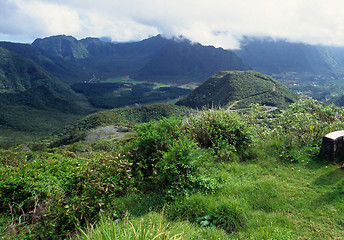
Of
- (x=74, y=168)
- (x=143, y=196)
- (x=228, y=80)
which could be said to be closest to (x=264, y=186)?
(x=143, y=196)

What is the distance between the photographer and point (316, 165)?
504 centimetres

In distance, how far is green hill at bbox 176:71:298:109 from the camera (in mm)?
82875

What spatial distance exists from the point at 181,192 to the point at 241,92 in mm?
96369

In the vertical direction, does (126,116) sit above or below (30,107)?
below

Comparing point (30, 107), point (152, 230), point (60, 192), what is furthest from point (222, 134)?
point (30, 107)

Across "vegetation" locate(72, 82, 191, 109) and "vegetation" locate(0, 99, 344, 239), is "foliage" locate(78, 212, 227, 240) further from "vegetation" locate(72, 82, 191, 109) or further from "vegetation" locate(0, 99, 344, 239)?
"vegetation" locate(72, 82, 191, 109)

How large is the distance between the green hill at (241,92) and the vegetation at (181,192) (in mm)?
68523

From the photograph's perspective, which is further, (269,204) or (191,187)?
(191,187)

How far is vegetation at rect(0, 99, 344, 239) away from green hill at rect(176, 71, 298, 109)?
68.5 metres

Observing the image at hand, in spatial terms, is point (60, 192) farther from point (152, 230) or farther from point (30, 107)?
point (30, 107)

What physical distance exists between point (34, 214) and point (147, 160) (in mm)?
2385

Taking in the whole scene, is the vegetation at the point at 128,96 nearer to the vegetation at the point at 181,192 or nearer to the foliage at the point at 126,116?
the foliage at the point at 126,116

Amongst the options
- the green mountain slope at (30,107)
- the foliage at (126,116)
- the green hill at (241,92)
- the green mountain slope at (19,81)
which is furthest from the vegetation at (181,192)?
the green mountain slope at (19,81)

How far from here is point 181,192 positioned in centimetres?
410
